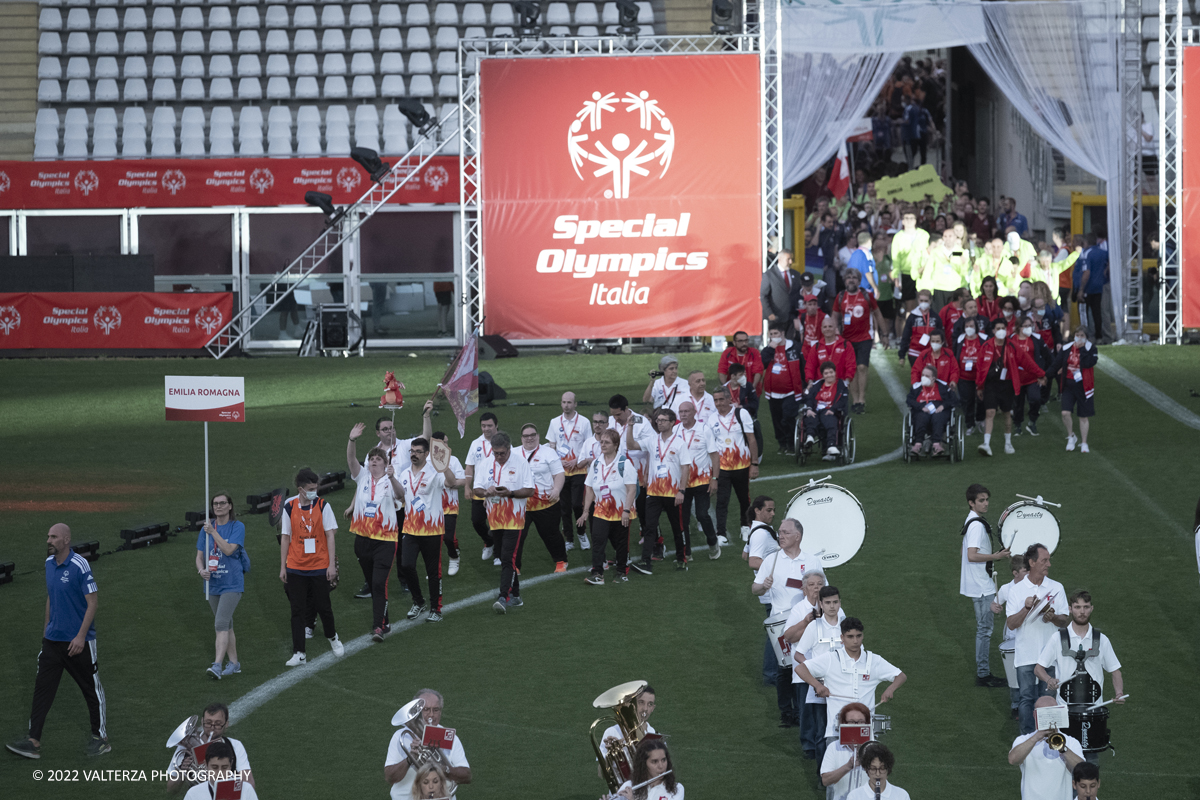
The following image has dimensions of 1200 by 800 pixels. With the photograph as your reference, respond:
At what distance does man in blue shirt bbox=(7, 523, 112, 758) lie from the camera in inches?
436

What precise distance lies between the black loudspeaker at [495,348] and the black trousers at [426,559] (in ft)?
45.6

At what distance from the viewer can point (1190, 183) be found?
28.0 meters

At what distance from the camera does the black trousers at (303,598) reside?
12.9 metres

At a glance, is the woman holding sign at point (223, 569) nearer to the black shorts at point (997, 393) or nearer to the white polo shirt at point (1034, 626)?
the white polo shirt at point (1034, 626)

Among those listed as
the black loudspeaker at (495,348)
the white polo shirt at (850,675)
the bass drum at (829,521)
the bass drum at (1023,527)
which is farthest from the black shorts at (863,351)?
the white polo shirt at (850,675)

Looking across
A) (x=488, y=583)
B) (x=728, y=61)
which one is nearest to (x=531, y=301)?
(x=728, y=61)

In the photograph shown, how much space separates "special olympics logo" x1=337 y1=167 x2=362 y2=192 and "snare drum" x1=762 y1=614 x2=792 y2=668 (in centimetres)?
2218

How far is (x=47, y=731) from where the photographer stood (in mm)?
11711

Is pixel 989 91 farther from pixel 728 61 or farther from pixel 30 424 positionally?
pixel 30 424

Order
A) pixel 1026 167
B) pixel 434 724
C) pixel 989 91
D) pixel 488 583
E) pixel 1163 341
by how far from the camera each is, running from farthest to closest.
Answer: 1. pixel 989 91
2. pixel 1026 167
3. pixel 1163 341
4. pixel 488 583
5. pixel 434 724

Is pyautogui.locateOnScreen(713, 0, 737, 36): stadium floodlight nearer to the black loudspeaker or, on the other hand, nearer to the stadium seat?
the black loudspeaker

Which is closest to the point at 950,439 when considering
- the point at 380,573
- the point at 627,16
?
the point at 380,573

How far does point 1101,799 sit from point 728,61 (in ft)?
65.6

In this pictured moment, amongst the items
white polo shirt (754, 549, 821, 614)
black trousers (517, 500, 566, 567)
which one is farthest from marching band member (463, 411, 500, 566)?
white polo shirt (754, 549, 821, 614)
